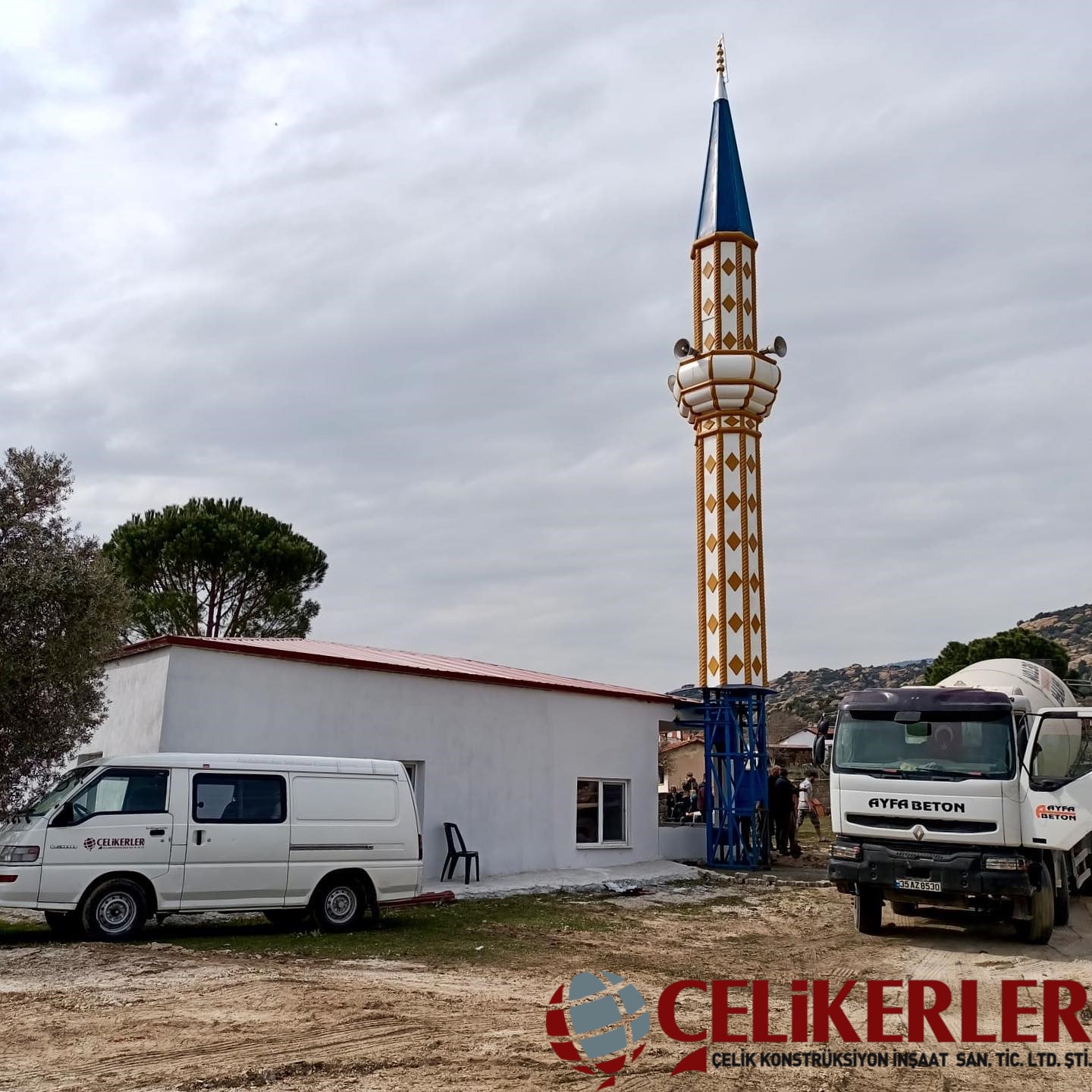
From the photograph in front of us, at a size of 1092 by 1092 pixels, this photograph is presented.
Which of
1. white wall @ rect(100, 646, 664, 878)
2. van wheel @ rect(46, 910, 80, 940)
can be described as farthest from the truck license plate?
van wheel @ rect(46, 910, 80, 940)

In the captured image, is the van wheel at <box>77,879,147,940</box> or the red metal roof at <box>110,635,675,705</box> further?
the red metal roof at <box>110,635,675,705</box>

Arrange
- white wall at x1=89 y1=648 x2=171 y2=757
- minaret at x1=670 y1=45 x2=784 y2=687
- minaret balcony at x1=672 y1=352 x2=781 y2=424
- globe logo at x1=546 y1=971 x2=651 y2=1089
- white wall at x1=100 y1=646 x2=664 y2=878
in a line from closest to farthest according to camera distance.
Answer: globe logo at x1=546 y1=971 x2=651 y2=1089 < white wall at x1=89 y1=648 x2=171 y2=757 < white wall at x1=100 y1=646 x2=664 y2=878 < minaret at x1=670 y1=45 x2=784 y2=687 < minaret balcony at x1=672 y1=352 x2=781 y2=424

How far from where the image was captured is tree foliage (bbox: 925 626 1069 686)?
42.7 m

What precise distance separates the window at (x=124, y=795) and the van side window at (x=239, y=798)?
1.25 feet

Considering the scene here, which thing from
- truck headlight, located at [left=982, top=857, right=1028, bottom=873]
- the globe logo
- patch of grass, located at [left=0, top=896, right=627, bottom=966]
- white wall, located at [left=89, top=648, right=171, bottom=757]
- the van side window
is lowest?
patch of grass, located at [left=0, top=896, right=627, bottom=966]

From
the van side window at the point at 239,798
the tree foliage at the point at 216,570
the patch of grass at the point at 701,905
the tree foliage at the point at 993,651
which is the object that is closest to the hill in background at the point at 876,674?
the tree foliage at the point at 993,651

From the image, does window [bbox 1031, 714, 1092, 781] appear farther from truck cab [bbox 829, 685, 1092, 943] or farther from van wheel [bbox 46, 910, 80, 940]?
van wheel [bbox 46, 910, 80, 940]

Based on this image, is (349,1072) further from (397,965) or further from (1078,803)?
(1078,803)

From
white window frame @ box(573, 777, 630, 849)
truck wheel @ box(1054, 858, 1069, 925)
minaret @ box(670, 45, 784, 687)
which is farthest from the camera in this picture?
minaret @ box(670, 45, 784, 687)

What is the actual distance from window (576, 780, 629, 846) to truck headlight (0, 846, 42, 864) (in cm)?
1084

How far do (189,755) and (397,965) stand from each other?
354 centimetres

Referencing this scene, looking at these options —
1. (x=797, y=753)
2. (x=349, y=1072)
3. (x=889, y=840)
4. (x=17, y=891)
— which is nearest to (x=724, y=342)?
(x=889, y=840)

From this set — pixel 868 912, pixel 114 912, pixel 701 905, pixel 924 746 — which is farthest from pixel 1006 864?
pixel 114 912

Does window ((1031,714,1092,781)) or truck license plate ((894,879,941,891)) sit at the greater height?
window ((1031,714,1092,781))
